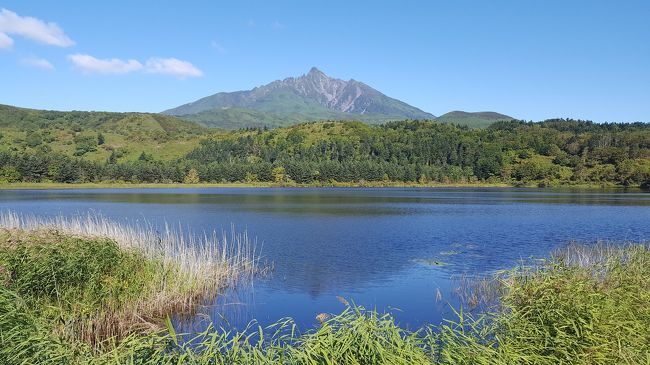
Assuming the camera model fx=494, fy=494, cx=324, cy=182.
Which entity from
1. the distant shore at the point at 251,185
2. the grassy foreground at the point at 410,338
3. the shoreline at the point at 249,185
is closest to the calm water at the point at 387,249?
the grassy foreground at the point at 410,338

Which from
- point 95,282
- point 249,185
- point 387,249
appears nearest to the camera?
point 95,282

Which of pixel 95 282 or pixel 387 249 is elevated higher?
pixel 95 282

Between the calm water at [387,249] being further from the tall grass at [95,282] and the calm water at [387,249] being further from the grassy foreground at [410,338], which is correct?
the tall grass at [95,282]

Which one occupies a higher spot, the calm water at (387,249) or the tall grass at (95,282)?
the tall grass at (95,282)

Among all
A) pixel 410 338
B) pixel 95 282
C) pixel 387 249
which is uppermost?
pixel 410 338

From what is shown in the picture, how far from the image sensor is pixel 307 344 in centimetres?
866

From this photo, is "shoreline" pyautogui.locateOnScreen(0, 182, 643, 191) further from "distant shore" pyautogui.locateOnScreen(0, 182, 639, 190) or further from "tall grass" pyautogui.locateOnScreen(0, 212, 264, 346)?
"tall grass" pyautogui.locateOnScreen(0, 212, 264, 346)

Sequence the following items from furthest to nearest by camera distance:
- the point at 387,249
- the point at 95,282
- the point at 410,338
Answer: the point at 387,249
the point at 95,282
the point at 410,338

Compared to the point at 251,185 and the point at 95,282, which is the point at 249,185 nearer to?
the point at 251,185

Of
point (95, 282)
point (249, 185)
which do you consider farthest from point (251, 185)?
point (95, 282)

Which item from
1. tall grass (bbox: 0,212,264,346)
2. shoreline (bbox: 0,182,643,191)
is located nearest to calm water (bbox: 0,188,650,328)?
tall grass (bbox: 0,212,264,346)

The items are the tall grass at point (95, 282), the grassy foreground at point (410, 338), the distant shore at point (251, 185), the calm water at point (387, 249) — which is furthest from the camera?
the distant shore at point (251, 185)

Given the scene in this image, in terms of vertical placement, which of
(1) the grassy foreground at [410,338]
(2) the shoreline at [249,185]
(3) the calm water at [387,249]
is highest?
(1) the grassy foreground at [410,338]

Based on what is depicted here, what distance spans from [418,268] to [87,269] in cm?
1890
